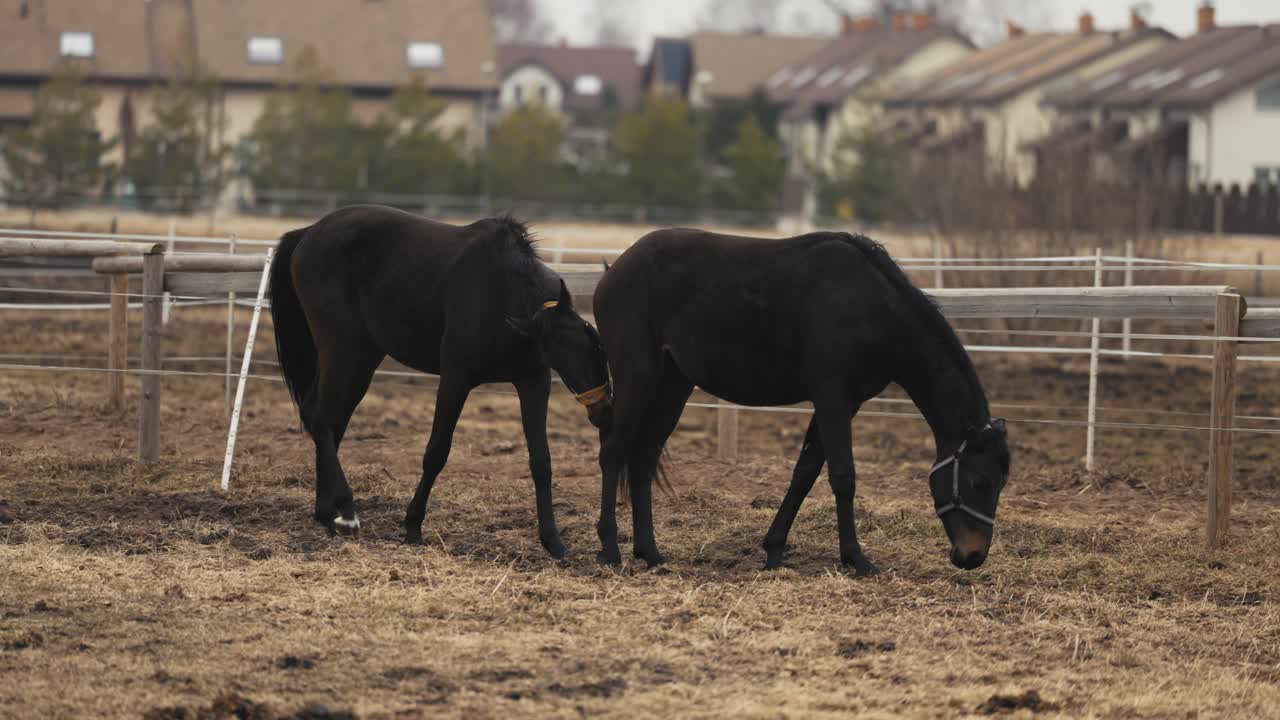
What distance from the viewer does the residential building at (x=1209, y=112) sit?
139ft

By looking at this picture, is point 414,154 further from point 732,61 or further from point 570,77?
point 570,77

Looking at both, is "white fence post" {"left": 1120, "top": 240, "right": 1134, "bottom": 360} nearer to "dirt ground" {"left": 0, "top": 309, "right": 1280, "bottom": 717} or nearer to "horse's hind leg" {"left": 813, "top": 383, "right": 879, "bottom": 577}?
"dirt ground" {"left": 0, "top": 309, "right": 1280, "bottom": 717}

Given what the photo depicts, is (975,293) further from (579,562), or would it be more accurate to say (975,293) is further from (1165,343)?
(1165,343)

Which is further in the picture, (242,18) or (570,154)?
(570,154)

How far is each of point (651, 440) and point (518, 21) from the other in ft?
472

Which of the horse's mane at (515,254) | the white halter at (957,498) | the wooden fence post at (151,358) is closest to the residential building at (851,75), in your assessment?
the wooden fence post at (151,358)

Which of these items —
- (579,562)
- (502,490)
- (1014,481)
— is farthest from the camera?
(1014,481)

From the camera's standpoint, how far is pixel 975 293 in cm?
880

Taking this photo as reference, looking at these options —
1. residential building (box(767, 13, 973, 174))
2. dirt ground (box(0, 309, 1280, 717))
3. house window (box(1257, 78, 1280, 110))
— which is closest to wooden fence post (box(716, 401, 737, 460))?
dirt ground (box(0, 309, 1280, 717))

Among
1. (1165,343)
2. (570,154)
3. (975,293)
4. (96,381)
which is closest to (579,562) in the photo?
(975,293)

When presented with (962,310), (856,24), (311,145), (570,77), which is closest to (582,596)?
(962,310)

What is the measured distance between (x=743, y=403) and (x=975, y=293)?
2.37m

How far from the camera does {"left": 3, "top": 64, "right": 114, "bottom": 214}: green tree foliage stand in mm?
36781

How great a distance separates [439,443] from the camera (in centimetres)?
727
